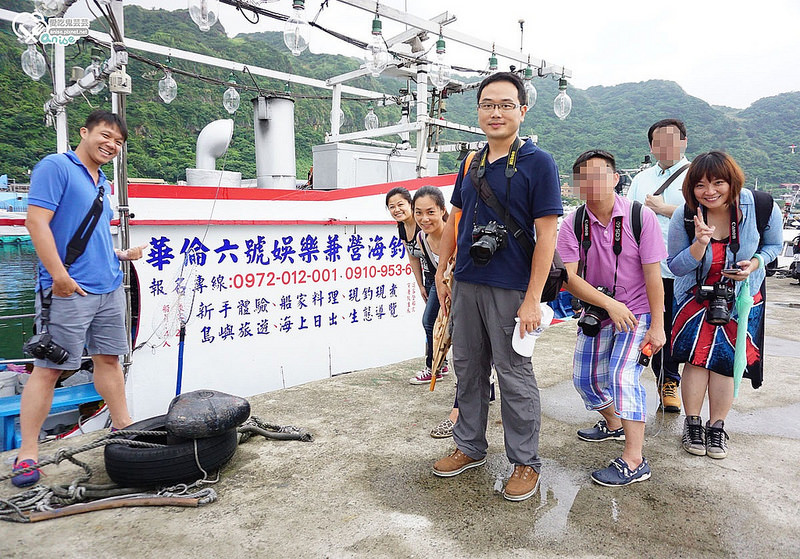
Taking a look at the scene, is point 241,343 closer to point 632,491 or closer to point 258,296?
point 258,296

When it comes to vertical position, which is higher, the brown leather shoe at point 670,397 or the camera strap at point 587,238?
the camera strap at point 587,238

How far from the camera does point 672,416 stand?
348 cm

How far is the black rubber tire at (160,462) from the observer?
240cm

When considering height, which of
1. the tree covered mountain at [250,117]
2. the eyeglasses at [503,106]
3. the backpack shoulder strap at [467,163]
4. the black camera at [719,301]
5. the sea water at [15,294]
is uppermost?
the tree covered mountain at [250,117]

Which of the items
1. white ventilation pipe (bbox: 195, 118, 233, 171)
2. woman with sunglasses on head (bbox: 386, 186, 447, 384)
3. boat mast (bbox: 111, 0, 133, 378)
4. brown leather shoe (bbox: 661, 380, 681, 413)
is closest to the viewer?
boat mast (bbox: 111, 0, 133, 378)

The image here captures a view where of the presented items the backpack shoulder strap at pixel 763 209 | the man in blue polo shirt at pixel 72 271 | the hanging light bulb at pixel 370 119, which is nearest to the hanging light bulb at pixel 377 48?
the hanging light bulb at pixel 370 119

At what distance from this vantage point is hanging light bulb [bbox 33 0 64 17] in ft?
11.6

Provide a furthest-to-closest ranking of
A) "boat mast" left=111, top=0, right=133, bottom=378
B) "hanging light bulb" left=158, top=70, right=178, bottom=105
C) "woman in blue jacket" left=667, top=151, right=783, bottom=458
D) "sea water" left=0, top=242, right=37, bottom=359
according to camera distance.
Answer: "sea water" left=0, top=242, right=37, bottom=359, "hanging light bulb" left=158, top=70, right=178, bottom=105, "boat mast" left=111, top=0, right=133, bottom=378, "woman in blue jacket" left=667, top=151, right=783, bottom=458

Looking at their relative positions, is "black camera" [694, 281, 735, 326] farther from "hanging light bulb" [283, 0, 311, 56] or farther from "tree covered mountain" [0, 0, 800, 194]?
"hanging light bulb" [283, 0, 311, 56]

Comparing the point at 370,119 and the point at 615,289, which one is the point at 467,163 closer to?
the point at 615,289

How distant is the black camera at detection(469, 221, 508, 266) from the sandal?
128 cm

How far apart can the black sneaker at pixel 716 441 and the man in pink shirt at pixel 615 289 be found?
536 millimetres

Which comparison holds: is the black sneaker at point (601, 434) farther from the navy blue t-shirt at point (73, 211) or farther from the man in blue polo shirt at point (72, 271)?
the navy blue t-shirt at point (73, 211)

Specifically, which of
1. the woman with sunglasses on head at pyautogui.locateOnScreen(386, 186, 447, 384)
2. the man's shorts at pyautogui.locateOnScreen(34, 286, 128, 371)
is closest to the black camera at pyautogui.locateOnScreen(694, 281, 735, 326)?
the woman with sunglasses on head at pyautogui.locateOnScreen(386, 186, 447, 384)
